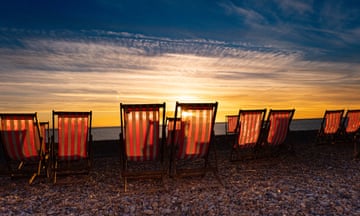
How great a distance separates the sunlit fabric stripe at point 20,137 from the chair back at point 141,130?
1.73 meters

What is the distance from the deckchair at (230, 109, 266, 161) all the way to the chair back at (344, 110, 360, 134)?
13.4 ft

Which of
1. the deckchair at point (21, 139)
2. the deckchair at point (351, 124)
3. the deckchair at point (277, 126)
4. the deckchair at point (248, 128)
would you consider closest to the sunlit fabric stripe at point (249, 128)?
the deckchair at point (248, 128)

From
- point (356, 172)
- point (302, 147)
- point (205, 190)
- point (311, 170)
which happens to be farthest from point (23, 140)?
point (302, 147)

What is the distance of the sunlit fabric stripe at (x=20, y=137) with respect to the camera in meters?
4.96

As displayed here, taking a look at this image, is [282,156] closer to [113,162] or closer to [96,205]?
[113,162]

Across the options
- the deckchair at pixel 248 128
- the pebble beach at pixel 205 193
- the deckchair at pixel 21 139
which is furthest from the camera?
the deckchair at pixel 248 128

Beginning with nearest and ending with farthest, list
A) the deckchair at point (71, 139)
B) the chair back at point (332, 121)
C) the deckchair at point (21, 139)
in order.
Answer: the deckchair at point (21, 139) → the deckchair at point (71, 139) → the chair back at point (332, 121)

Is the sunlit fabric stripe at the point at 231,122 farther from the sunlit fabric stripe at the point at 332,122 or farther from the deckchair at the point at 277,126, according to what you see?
the deckchair at the point at 277,126

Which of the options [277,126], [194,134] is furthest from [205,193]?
[277,126]

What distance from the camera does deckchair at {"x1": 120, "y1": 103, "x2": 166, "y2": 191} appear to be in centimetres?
483

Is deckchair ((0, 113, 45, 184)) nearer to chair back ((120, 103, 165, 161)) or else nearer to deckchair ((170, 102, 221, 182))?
chair back ((120, 103, 165, 161))

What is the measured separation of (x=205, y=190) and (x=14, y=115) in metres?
3.63

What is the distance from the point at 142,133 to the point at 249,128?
275 centimetres

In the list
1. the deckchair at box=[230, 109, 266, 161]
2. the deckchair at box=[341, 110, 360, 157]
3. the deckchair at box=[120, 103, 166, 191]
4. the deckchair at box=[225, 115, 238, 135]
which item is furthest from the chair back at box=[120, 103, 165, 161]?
the deckchair at box=[225, 115, 238, 135]
